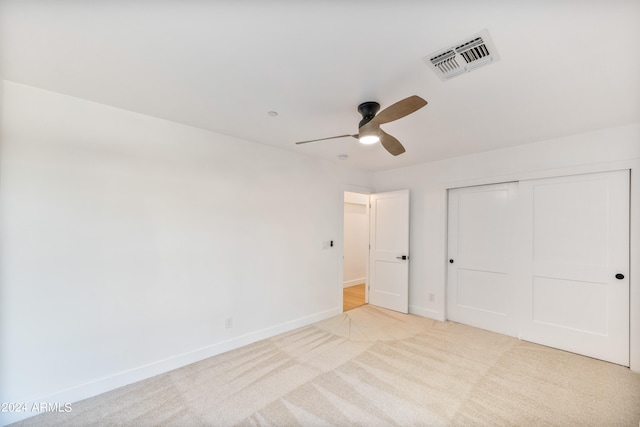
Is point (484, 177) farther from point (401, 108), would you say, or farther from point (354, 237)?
point (354, 237)

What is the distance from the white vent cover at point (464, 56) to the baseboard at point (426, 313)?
345 cm

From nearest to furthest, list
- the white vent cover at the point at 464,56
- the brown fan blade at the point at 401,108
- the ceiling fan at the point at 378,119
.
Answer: the white vent cover at the point at 464,56
the brown fan blade at the point at 401,108
the ceiling fan at the point at 378,119

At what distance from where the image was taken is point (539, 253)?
3260mm

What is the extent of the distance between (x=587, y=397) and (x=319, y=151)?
358 cm

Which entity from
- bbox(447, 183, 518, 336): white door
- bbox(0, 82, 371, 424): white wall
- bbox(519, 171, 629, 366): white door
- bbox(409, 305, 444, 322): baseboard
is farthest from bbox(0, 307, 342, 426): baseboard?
bbox(519, 171, 629, 366): white door

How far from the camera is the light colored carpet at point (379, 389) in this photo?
1.98 m

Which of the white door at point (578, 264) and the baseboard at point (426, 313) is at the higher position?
the white door at point (578, 264)

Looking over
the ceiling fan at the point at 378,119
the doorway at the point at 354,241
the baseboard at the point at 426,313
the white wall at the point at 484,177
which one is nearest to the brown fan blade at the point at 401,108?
the ceiling fan at the point at 378,119

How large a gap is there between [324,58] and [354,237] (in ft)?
17.2

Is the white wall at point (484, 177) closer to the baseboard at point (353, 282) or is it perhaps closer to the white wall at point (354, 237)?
the white wall at point (354, 237)

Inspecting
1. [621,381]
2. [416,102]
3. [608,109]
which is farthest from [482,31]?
[621,381]

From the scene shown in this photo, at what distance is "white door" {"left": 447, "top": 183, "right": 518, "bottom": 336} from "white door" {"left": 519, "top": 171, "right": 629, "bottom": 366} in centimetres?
18

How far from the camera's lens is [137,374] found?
2.43 meters

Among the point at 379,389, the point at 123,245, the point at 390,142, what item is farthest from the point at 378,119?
the point at 123,245
